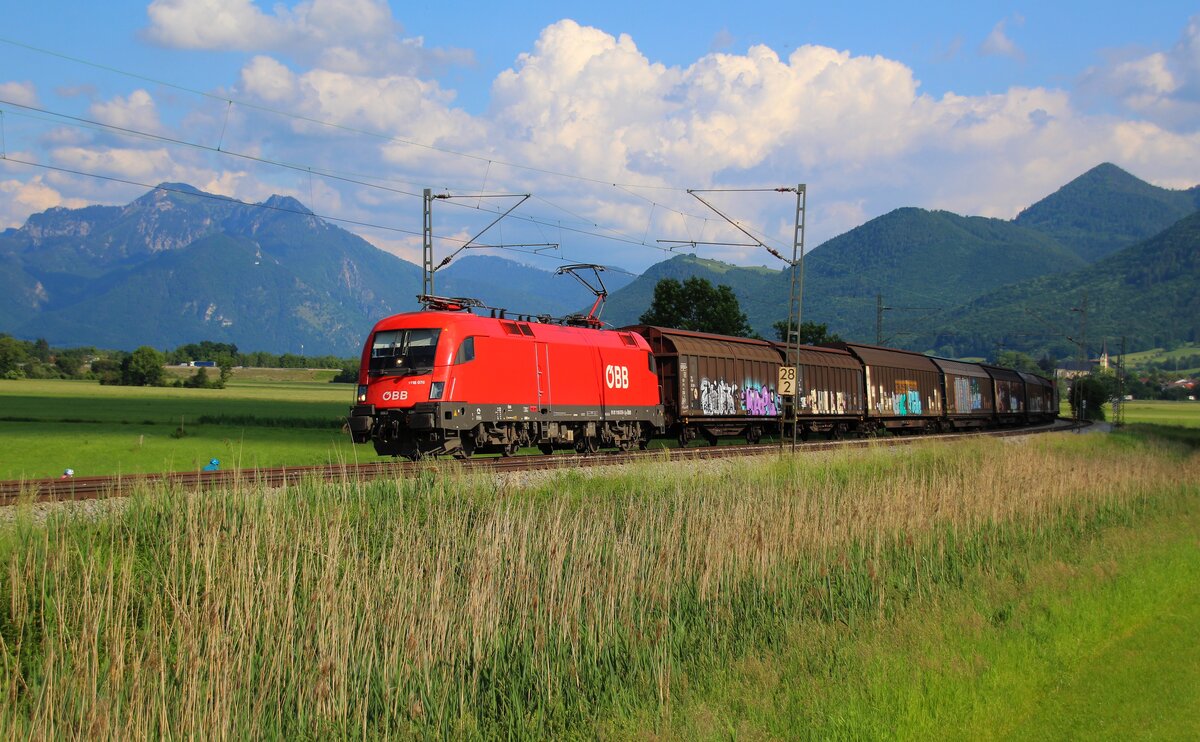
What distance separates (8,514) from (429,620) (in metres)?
7.51

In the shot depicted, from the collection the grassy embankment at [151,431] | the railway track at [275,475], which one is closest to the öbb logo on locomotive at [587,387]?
the railway track at [275,475]

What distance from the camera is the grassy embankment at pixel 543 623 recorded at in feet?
27.1

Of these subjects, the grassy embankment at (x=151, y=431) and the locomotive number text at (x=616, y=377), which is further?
the grassy embankment at (x=151, y=431)

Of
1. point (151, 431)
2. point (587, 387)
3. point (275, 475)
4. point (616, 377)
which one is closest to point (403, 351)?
point (275, 475)

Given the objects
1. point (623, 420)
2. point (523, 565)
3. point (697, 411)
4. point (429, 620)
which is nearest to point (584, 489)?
point (523, 565)

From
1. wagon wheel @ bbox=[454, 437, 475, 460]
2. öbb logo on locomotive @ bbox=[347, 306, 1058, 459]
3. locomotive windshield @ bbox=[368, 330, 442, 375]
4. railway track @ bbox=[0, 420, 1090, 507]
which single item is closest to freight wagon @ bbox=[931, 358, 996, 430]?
öbb logo on locomotive @ bbox=[347, 306, 1058, 459]

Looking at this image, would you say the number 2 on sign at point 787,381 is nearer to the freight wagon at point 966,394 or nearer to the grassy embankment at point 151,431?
the grassy embankment at point 151,431

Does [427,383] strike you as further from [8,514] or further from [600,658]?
[600,658]

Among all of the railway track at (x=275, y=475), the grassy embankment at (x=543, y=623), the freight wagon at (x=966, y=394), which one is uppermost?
the freight wagon at (x=966, y=394)

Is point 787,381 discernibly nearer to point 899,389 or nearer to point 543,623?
point 543,623

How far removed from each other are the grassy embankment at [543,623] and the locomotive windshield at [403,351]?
26.2 feet

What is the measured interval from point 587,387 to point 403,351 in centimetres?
707

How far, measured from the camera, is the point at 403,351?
80.2ft

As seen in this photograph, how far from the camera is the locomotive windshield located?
24.0 meters
